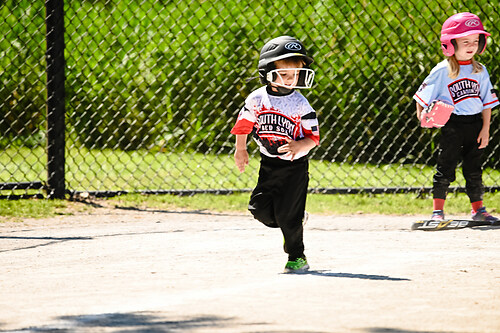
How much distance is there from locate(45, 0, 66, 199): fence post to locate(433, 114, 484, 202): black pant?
3.20m

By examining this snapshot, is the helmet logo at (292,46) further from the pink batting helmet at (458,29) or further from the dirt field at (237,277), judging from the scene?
the pink batting helmet at (458,29)

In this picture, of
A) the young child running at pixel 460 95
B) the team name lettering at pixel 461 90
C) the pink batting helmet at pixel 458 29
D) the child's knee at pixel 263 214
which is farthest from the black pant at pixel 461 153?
the child's knee at pixel 263 214

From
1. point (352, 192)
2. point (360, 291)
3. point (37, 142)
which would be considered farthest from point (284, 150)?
point (37, 142)

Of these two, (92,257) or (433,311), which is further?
(92,257)

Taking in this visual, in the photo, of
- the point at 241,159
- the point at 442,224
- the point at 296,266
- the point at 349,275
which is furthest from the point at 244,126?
the point at 442,224

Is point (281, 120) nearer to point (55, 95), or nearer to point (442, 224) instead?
point (442, 224)

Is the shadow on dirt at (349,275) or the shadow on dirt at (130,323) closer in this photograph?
the shadow on dirt at (130,323)

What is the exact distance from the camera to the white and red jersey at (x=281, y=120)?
14.9 feet

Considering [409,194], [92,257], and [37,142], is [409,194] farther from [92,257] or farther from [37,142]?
[37,142]

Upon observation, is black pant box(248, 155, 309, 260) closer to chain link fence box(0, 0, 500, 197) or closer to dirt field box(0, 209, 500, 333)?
dirt field box(0, 209, 500, 333)

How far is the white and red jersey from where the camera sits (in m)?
4.53

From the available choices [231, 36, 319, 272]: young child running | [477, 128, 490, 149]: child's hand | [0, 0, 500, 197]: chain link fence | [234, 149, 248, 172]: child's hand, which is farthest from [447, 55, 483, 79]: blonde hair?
[0, 0, 500, 197]: chain link fence

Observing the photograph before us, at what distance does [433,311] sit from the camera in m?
3.55

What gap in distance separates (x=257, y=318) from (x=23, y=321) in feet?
3.19
